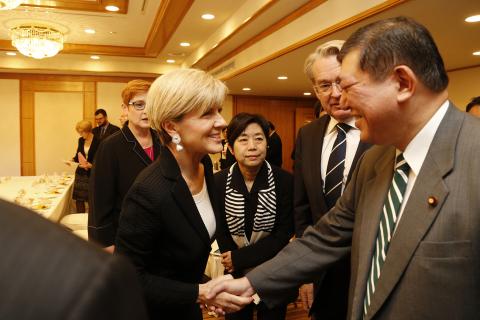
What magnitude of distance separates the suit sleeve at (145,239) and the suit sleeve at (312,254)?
0.32 meters

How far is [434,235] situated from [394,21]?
574 mm

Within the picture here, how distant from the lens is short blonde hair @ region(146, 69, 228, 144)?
162 centimetres

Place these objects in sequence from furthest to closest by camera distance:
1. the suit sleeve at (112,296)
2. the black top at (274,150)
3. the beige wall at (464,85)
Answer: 1. the beige wall at (464,85)
2. the black top at (274,150)
3. the suit sleeve at (112,296)

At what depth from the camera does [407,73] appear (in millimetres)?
1067

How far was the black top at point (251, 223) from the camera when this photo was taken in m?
2.35

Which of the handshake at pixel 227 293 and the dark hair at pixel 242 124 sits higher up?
the dark hair at pixel 242 124

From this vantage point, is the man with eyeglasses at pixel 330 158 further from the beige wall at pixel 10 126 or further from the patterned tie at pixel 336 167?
the beige wall at pixel 10 126

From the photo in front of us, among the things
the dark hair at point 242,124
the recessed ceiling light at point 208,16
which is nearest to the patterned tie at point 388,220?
the dark hair at point 242,124

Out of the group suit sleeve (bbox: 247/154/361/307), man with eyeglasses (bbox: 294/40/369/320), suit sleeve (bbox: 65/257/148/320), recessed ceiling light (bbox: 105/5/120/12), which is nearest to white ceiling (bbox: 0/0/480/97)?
recessed ceiling light (bbox: 105/5/120/12)

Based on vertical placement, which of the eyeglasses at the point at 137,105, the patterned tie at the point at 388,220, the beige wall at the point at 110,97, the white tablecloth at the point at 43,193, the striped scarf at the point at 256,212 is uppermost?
the beige wall at the point at 110,97

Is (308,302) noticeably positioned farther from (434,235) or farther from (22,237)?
(22,237)

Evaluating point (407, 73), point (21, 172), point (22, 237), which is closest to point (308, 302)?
point (407, 73)

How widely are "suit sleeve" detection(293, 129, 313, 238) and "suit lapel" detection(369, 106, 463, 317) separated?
112 cm

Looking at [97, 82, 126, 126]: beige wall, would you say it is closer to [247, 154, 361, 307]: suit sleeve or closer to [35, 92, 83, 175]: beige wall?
[35, 92, 83, 175]: beige wall
